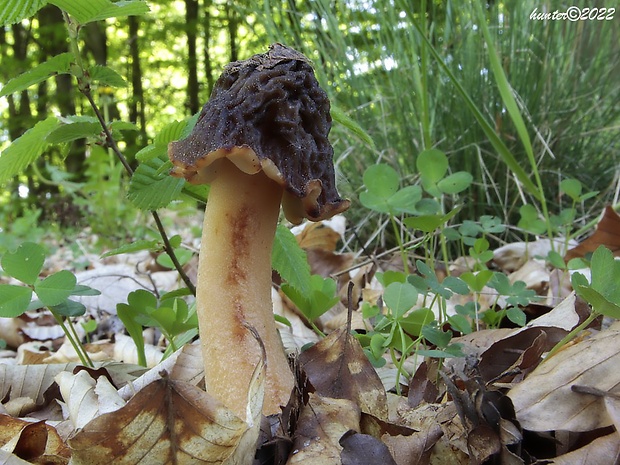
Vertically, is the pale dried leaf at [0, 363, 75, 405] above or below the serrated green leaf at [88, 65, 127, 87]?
below

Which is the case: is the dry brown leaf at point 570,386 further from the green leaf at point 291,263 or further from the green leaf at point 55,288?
the green leaf at point 55,288

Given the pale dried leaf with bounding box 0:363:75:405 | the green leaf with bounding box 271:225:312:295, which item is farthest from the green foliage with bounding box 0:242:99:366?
the green leaf with bounding box 271:225:312:295

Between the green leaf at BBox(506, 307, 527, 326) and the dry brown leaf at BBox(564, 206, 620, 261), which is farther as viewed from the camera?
the dry brown leaf at BBox(564, 206, 620, 261)

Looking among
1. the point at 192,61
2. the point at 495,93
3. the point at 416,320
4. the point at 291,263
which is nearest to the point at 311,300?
the point at 291,263

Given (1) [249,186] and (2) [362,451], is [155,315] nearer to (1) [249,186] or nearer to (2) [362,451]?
(1) [249,186]

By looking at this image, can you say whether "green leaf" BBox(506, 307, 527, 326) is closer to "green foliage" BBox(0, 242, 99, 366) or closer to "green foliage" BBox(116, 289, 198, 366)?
"green foliage" BBox(116, 289, 198, 366)

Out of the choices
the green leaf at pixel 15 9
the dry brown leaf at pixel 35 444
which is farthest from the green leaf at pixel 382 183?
the dry brown leaf at pixel 35 444

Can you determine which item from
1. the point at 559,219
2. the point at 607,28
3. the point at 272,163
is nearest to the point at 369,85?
the point at 607,28
